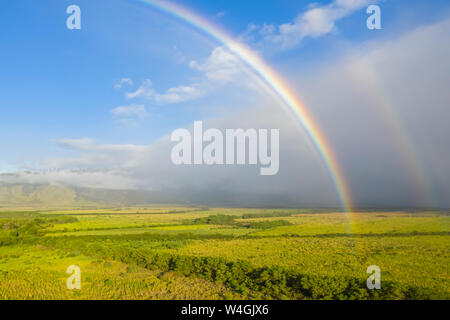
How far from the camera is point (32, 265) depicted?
45.0 m

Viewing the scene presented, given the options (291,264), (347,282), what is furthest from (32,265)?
(347,282)

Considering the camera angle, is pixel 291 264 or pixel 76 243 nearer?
pixel 291 264
